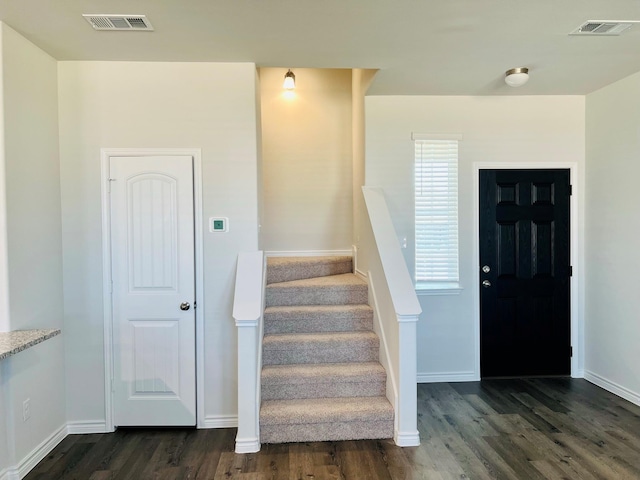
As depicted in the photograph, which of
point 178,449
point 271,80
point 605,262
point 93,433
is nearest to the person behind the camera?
point 178,449

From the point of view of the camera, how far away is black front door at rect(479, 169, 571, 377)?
12.7 ft

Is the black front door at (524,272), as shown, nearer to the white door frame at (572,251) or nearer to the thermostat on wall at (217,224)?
the white door frame at (572,251)

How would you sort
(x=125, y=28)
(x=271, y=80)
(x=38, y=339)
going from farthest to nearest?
(x=271, y=80)
(x=125, y=28)
(x=38, y=339)

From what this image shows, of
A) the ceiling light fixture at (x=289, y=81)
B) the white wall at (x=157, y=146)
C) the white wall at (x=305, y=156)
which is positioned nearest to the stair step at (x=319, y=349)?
the white wall at (x=157, y=146)

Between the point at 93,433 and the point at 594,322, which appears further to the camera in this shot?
the point at 594,322

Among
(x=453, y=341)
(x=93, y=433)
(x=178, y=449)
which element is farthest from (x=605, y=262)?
(x=93, y=433)

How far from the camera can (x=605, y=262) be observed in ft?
12.0

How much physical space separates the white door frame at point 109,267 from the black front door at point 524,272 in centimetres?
261

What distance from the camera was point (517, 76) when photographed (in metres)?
3.12

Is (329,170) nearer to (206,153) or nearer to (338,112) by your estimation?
(338,112)

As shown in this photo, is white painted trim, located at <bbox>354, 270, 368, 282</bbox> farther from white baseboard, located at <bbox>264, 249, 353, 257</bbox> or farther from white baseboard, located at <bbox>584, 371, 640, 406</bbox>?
white baseboard, located at <bbox>584, 371, 640, 406</bbox>

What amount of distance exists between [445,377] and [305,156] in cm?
277

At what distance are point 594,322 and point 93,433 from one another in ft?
14.5

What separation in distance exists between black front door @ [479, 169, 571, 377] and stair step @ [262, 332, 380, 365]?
4.61 ft
